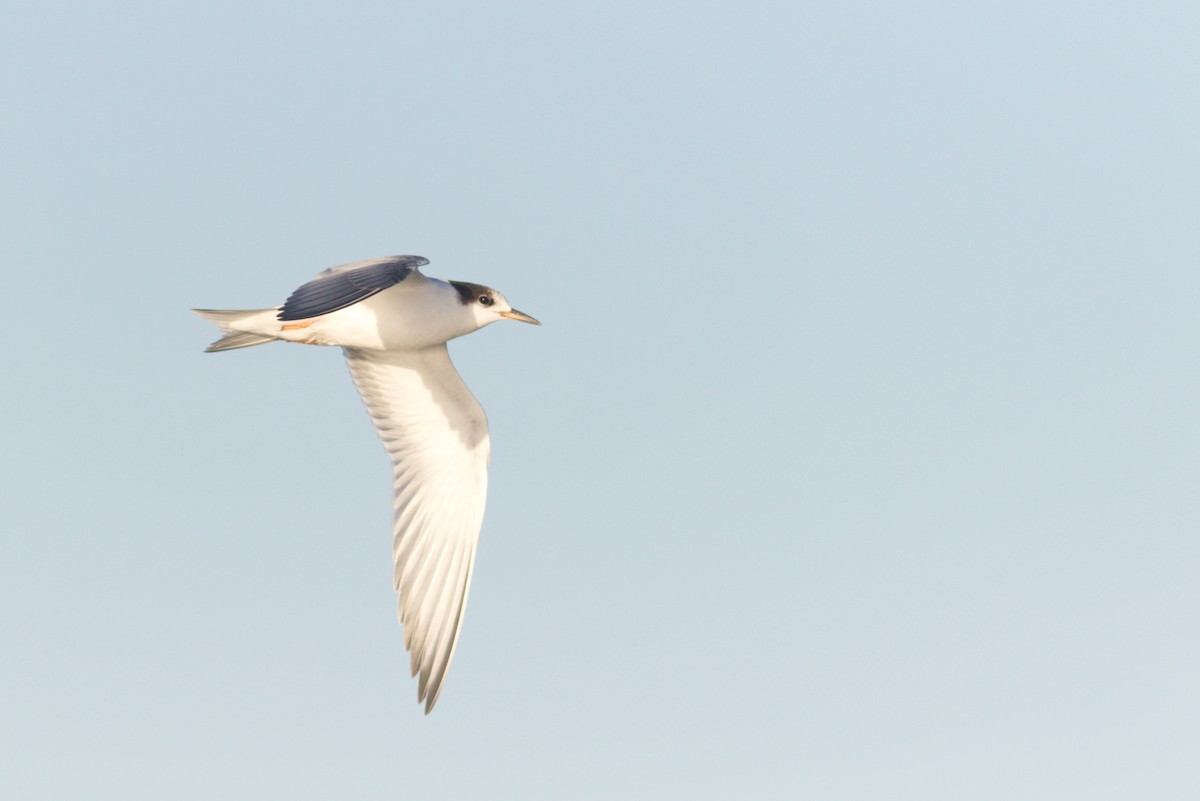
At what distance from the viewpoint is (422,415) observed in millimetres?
14773

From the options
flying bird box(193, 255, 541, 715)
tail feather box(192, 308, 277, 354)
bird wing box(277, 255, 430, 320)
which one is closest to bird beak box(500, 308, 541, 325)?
flying bird box(193, 255, 541, 715)

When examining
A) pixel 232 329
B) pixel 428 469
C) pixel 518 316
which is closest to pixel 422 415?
pixel 428 469

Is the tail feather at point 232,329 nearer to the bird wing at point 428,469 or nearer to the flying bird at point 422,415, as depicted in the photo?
the flying bird at point 422,415

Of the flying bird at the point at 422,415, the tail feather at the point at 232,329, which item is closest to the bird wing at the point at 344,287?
the flying bird at the point at 422,415

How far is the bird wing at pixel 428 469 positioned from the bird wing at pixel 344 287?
2214 millimetres

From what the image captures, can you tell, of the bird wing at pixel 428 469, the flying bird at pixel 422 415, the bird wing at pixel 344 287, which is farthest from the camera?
the bird wing at pixel 428 469

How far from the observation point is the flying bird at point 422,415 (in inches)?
532

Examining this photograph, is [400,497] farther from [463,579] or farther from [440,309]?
[440,309]

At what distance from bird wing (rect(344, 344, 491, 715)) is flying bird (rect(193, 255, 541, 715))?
0.01m

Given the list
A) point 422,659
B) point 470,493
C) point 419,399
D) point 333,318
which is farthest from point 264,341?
point 422,659

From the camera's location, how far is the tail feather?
13.6 metres

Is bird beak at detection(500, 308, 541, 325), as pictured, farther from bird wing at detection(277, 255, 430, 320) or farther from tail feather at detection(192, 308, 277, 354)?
tail feather at detection(192, 308, 277, 354)

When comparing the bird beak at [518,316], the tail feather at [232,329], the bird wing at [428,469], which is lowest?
the bird wing at [428,469]

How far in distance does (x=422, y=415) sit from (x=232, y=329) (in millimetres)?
2280
